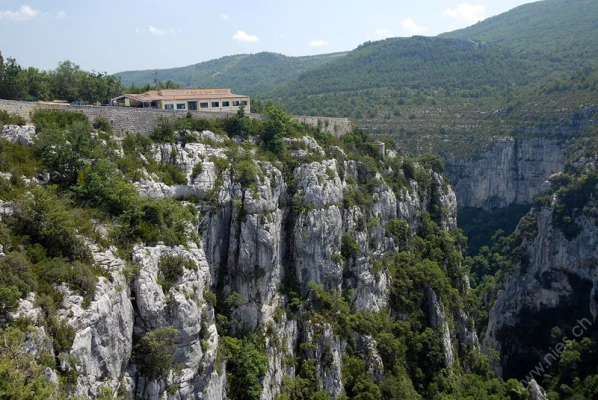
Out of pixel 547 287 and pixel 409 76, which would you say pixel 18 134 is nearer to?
pixel 547 287

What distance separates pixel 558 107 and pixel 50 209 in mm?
102342

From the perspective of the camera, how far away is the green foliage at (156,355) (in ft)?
78.5

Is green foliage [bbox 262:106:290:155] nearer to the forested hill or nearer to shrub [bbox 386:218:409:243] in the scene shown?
shrub [bbox 386:218:409:243]

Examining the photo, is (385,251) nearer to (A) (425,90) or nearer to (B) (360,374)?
(B) (360,374)

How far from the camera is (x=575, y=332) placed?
64500mm

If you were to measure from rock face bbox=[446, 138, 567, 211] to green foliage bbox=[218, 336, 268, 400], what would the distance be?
3391 inches

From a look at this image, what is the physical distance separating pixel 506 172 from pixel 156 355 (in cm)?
9853

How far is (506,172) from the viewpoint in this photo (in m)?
105

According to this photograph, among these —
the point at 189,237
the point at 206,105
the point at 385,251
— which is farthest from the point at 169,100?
the point at 385,251

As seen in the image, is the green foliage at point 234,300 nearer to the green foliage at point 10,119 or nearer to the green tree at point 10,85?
the green foliage at point 10,119

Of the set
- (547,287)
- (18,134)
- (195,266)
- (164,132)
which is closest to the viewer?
(18,134)

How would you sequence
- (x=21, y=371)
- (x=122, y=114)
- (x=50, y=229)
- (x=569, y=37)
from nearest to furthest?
(x=21, y=371)
(x=50, y=229)
(x=122, y=114)
(x=569, y=37)

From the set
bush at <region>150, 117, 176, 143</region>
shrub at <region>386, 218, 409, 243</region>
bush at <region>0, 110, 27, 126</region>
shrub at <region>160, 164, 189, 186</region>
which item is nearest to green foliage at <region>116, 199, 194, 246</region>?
Answer: shrub at <region>160, 164, 189, 186</region>

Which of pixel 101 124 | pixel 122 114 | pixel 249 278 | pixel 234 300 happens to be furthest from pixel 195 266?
pixel 122 114
